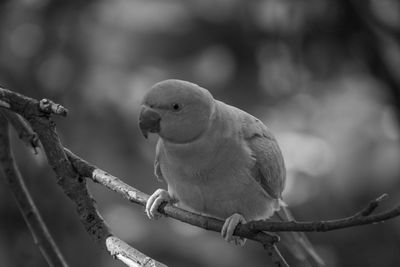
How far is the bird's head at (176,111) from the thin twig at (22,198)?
52cm

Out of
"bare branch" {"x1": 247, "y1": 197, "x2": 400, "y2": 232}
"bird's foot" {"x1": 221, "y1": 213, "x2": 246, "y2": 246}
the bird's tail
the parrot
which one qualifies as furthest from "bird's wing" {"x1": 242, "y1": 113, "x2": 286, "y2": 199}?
"bare branch" {"x1": 247, "y1": 197, "x2": 400, "y2": 232}

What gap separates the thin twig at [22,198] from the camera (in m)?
2.35

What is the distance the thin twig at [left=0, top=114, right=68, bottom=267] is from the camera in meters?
2.35

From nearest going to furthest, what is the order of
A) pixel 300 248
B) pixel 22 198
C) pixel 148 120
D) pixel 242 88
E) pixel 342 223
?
pixel 342 223, pixel 22 198, pixel 148 120, pixel 300 248, pixel 242 88

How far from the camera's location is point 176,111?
2596 millimetres

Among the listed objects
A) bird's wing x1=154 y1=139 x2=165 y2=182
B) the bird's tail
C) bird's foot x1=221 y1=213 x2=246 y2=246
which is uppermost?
bird's wing x1=154 y1=139 x2=165 y2=182

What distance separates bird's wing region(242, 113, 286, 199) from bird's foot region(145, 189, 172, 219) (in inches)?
16.8

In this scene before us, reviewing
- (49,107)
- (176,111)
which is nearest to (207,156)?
(176,111)

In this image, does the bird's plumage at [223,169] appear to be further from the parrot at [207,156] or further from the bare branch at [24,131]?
the bare branch at [24,131]

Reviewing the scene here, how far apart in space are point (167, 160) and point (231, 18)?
2.93 meters

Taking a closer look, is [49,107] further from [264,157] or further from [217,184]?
[264,157]

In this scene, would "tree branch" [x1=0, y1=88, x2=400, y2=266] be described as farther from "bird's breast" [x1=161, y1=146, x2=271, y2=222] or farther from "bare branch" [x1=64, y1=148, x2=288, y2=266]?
"bird's breast" [x1=161, y1=146, x2=271, y2=222]

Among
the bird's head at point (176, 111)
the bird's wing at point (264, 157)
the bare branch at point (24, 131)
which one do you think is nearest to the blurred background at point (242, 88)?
the bird's wing at point (264, 157)

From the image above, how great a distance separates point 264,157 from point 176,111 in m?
0.62
